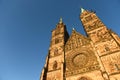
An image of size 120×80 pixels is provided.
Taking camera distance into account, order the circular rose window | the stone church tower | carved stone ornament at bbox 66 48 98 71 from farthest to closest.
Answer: the circular rose window, carved stone ornament at bbox 66 48 98 71, the stone church tower

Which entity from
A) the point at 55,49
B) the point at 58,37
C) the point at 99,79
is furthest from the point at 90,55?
the point at 58,37

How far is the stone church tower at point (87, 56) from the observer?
17712mm

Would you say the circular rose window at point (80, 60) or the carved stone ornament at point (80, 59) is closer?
the carved stone ornament at point (80, 59)

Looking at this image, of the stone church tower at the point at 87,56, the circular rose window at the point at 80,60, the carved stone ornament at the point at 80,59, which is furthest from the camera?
the circular rose window at the point at 80,60

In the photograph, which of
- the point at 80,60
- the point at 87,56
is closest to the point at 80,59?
the point at 80,60

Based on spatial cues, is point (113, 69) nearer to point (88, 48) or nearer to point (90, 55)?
point (90, 55)

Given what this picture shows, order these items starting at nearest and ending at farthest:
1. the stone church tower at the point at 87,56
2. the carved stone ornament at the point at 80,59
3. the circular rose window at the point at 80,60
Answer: the stone church tower at the point at 87,56, the carved stone ornament at the point at 80,59, the circular rose window at the point at 80,60

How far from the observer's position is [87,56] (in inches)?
818

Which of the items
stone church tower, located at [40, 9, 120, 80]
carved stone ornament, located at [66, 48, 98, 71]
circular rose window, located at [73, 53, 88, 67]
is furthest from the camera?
circular rose window, located at [73, 53, 88, 67]

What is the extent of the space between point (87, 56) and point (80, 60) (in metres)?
1.35

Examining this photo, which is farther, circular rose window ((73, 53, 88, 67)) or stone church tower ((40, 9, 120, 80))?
circular rose window ((73, 53, 88, 67))

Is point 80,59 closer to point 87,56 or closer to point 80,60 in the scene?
point 80,60

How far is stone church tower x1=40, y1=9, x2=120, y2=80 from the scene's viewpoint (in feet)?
58.1

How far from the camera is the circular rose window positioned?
2036 centimetres
